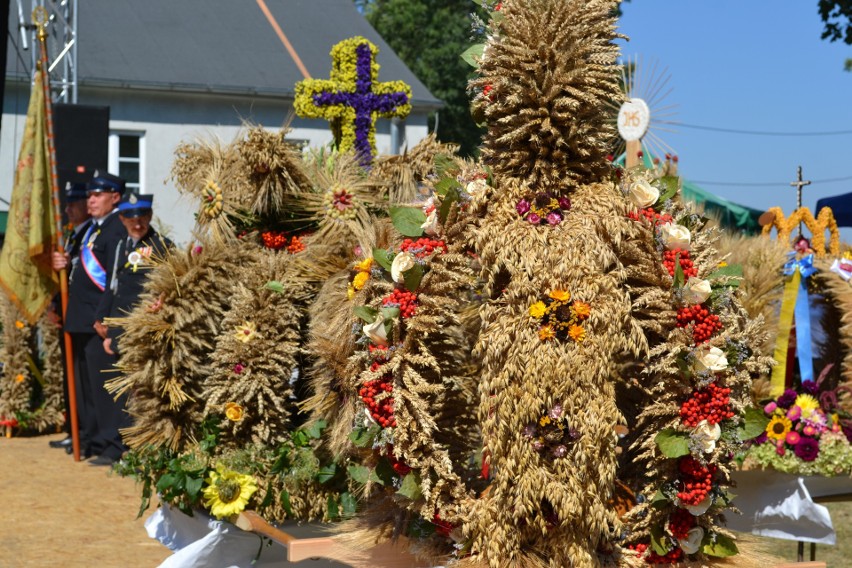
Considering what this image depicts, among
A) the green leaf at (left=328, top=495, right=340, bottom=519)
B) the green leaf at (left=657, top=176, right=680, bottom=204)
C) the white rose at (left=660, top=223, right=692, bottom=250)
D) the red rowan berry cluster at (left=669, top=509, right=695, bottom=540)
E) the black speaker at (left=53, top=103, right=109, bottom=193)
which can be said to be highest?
the black speaker at (left=53, top=103, right=109, bottom=193)

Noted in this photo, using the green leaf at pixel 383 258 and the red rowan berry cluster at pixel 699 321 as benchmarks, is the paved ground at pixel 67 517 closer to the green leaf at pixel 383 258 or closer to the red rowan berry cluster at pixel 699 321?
the green leaf at pixel 383 258

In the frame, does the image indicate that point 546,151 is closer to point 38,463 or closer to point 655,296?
point 655,296

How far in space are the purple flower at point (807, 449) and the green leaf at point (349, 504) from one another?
85.2 inches

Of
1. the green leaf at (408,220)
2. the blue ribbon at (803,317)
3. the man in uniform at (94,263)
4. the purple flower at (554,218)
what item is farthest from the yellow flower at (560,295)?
the man in uniform at (94,263)

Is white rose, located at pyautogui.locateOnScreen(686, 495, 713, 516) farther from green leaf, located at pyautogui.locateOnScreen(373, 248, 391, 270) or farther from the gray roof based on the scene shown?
the gray roof

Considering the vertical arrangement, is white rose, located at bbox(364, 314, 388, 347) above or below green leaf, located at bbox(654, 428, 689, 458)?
above

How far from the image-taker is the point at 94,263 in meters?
8.56

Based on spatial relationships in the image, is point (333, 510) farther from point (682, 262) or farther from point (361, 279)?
point (682, 262)

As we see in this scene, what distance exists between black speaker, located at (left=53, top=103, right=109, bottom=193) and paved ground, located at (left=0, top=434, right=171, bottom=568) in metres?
2.46

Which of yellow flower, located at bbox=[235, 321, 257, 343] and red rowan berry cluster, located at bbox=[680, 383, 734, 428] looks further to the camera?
yellow flower, located at bbox=[235, 321, 257, 343]

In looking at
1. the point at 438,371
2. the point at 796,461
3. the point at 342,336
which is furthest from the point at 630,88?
the point at 438,371

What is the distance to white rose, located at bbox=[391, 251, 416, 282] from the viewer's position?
10.5ft

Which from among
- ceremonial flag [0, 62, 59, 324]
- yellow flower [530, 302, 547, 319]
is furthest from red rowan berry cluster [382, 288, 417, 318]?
ceremonial flag [0, 62, 59, 324]

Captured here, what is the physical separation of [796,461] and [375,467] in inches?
104
